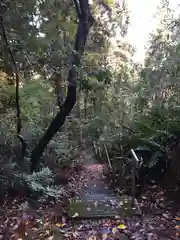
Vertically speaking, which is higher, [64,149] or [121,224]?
[64,149]

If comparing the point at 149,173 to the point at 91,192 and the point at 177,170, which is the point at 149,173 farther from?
the point at 91,192

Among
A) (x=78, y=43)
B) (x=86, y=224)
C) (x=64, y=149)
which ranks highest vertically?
(x=78, y=43)

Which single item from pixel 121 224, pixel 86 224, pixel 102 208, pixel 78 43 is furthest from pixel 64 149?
pixel 121 224

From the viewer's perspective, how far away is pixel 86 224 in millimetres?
3852

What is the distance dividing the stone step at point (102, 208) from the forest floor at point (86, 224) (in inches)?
4.9

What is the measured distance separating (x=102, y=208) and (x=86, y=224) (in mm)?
558

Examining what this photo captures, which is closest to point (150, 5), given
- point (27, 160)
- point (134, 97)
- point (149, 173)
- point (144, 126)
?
point (134, 97)

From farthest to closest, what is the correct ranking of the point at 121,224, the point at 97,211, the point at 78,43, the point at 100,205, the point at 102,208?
the point at 78,43
the point at 100,205
the point at 102,208
the point at 97,211
the point at 121,224

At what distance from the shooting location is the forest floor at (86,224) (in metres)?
3.43

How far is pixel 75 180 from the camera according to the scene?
21.5ft

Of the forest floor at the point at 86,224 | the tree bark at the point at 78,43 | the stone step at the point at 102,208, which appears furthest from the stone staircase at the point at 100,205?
the tree bark at the point at 78,43

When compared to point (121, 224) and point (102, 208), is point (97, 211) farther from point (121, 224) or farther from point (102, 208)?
point (121, 224)

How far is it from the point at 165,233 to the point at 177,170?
1675 mm

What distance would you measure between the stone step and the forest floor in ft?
0.41
